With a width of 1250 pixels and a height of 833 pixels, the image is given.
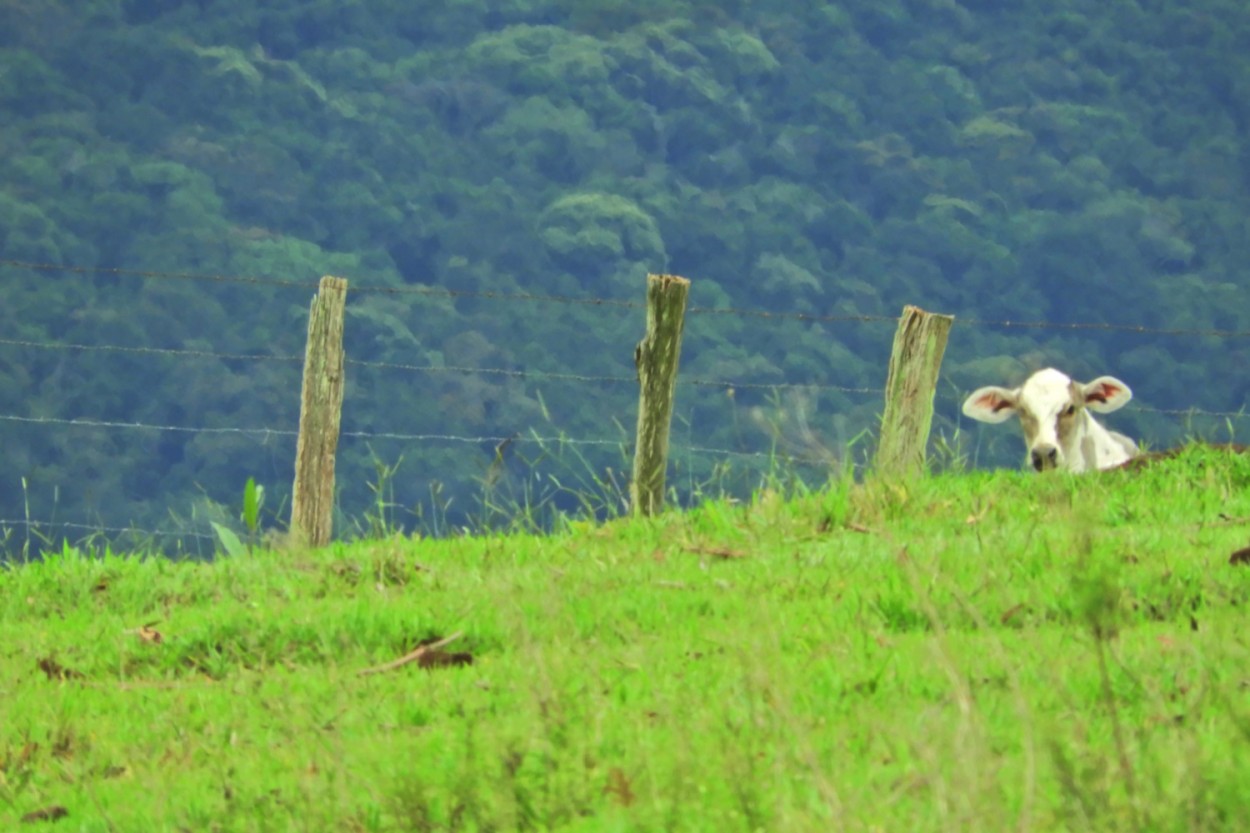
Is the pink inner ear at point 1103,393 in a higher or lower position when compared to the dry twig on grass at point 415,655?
higher

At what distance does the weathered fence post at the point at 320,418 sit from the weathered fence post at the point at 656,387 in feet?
5.96

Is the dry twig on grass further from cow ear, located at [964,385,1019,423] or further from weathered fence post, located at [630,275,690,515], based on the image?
cow ear, located at [964,385,1019,423]

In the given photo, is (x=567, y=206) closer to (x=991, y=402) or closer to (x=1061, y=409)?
(x=991, y=402)

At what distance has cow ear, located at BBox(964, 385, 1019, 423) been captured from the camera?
34.8 feet

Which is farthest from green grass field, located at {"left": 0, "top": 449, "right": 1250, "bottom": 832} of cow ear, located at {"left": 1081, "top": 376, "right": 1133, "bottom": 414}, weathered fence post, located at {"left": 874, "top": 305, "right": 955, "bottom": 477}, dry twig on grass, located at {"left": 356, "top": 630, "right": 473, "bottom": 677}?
cow ear, located at {"left": 1081, "top": 376, "right": 1133, "bottom": 414}

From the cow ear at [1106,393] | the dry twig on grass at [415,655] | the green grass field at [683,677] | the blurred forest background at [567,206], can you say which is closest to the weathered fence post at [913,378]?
the green grass field at [683,677]

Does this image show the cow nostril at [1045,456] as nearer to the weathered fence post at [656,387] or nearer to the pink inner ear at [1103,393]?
the pink inner ear at [1103,393]

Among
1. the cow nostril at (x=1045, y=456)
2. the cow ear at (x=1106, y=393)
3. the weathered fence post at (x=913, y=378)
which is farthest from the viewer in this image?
Answer: the cow ear at (x=1106, y=393)

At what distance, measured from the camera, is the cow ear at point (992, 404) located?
10609 millimetres

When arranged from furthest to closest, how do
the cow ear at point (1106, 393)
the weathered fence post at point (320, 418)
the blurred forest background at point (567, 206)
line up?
the blurred forest background at point (567, 206)
the cow ear at point (1106, 393)
the weathered fence post at point (320, 418)

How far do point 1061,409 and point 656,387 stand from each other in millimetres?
3079

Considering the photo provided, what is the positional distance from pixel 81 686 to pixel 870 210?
5701 cm

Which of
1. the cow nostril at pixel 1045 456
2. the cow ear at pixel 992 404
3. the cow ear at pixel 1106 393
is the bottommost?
the cow nostril at pixel 1045 456

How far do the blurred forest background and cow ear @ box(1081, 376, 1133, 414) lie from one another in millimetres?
28111
